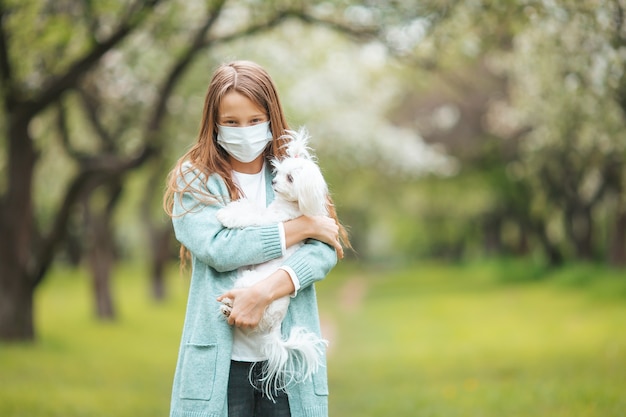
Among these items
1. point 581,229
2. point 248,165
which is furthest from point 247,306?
point 581,229

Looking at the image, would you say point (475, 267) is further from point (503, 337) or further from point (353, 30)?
point (353, 30)

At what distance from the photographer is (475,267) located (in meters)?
37.8

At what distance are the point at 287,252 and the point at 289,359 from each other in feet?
1.41

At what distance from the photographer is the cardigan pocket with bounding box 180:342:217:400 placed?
10.7 feet

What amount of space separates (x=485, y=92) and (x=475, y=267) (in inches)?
539

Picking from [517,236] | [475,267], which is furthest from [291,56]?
[517,236]

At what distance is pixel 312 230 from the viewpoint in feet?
11.3

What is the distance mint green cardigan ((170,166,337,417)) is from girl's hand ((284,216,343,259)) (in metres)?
0.04

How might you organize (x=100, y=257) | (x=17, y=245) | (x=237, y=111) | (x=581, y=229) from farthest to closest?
(x=581, y=229)
(x=100, y=257)
(x=17, y=245)
(x=237, y=111)

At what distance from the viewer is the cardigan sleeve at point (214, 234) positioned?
10.9 feet

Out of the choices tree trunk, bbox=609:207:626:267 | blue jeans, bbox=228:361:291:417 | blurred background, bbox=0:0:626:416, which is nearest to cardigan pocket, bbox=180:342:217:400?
blue jeans, bbox=228:361:291:417

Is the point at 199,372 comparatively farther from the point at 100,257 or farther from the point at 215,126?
the point at 100,257

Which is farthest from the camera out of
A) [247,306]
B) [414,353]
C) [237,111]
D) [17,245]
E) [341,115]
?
[341,115]

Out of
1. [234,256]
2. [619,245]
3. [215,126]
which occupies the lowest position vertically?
[234,256]
